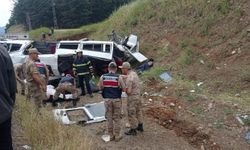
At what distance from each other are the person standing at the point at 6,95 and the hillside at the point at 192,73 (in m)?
4.05

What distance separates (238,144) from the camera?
377 inches

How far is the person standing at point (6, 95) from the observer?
11.1ft

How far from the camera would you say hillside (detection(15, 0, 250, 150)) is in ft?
32.4

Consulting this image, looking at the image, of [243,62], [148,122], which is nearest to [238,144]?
[148,122]

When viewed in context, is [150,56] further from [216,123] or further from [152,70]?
[216,123]

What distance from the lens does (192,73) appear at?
16.2m

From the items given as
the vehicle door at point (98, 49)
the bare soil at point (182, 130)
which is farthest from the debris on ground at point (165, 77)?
the bare soil at point (182, 130)

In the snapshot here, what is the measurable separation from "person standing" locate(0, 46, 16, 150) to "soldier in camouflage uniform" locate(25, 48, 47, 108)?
5.91 meters

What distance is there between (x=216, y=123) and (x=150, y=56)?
391 inches

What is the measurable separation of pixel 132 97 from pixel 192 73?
→ 7.29 m

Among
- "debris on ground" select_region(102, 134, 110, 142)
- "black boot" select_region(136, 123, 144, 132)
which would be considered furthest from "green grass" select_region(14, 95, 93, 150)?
"black boot" select_region(136, 123, 144, 132)

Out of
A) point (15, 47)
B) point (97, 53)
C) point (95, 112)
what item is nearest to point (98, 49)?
point (97, 53)

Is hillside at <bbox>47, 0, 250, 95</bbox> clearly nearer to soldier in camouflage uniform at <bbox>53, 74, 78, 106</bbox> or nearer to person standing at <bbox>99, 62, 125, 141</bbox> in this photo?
soldier in camouflage uniform at <bbox>53, 74, 78, 106</bbox>

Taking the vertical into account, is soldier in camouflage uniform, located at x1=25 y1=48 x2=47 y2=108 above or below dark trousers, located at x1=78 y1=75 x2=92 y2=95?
above
